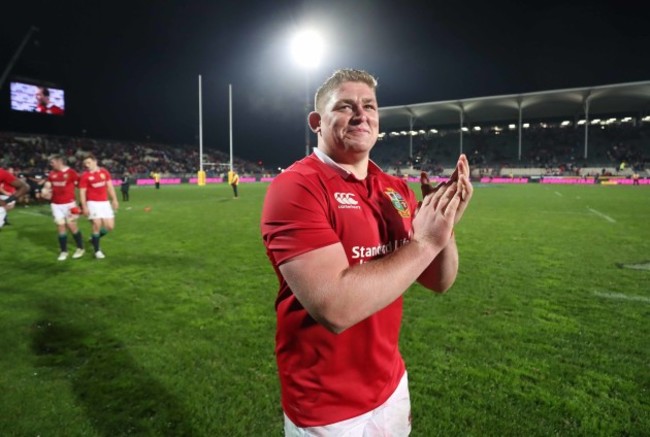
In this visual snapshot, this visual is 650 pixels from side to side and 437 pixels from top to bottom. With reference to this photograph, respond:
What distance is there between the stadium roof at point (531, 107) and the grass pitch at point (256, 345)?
45856 mm

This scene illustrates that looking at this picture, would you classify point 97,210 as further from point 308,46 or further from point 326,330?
point 308,46

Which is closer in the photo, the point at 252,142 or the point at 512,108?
the point at 512,108

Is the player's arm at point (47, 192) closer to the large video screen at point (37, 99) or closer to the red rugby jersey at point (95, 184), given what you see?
the red rugby jersey at point (95, 184)

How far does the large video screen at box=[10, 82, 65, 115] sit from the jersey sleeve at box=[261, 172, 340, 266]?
59.9 m

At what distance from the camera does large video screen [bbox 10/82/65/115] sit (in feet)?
158

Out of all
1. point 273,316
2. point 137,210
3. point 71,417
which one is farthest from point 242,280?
point 137,210

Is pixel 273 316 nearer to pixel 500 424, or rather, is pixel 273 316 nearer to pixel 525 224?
pixel 500 424

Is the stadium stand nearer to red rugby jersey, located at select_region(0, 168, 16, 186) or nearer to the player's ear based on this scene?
red rugby jersey, located at select_region(0, 168, 16, 186)

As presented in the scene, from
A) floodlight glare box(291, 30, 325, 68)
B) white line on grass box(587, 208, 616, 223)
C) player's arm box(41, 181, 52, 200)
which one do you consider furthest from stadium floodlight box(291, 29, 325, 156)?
player's arm box(41, 181, 52, 200)

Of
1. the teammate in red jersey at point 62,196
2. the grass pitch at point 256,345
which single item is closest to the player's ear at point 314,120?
the grass pitch at point 256,345

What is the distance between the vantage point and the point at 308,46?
2692 cm

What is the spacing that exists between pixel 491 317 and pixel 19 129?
214ft

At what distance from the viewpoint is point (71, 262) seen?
870 centimetres

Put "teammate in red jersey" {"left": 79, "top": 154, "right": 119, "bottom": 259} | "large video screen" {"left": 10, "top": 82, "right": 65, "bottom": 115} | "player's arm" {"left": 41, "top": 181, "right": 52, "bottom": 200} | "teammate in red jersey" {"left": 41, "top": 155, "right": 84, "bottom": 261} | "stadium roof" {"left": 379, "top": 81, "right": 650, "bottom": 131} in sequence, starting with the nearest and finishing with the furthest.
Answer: "player's arm" {"left": 41, "top": 181, "right": 52, "bottom": 200}, "teammate in red jersey" {"left": 79, "top": 154, "right": 119, "bottom": 259}, "teammate in red jersey" {"left": 41, "top": 155, "right": 84, "bottom": 261}, "stadium roof" {"left": 379, "top": 81, "right": 650, "bottom": 131}, "large video screen" {"left": 10, "top": 82, "right": 65, "bottom": 115}
